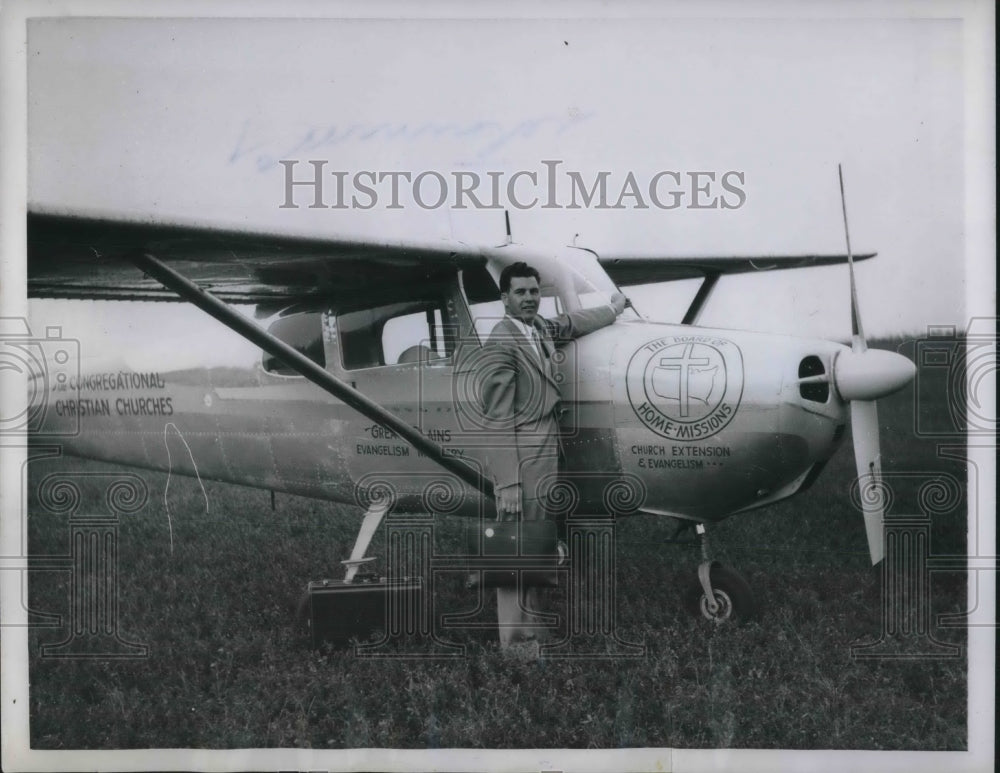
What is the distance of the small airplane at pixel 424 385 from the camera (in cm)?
240

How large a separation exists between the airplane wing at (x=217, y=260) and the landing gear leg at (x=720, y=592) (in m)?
1.28

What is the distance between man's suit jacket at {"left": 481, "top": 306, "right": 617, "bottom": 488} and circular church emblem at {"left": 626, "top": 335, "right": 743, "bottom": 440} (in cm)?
22

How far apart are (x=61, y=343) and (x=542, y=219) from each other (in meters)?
1.71

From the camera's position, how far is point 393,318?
2703 mm

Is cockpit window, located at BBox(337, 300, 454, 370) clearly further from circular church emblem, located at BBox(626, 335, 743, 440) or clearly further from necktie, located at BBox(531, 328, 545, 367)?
circular church emblem, located at BBox(626, 335, 743, 440)

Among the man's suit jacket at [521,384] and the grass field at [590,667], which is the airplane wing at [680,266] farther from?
the grass field at [590,667]

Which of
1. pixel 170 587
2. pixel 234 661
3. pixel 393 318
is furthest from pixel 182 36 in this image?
pixel 234 661

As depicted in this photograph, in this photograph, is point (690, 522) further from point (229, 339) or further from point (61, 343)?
point (61, 343)

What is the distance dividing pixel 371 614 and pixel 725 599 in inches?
48.2

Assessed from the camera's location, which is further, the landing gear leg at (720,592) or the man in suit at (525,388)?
the landing gear leg at (720,592)
